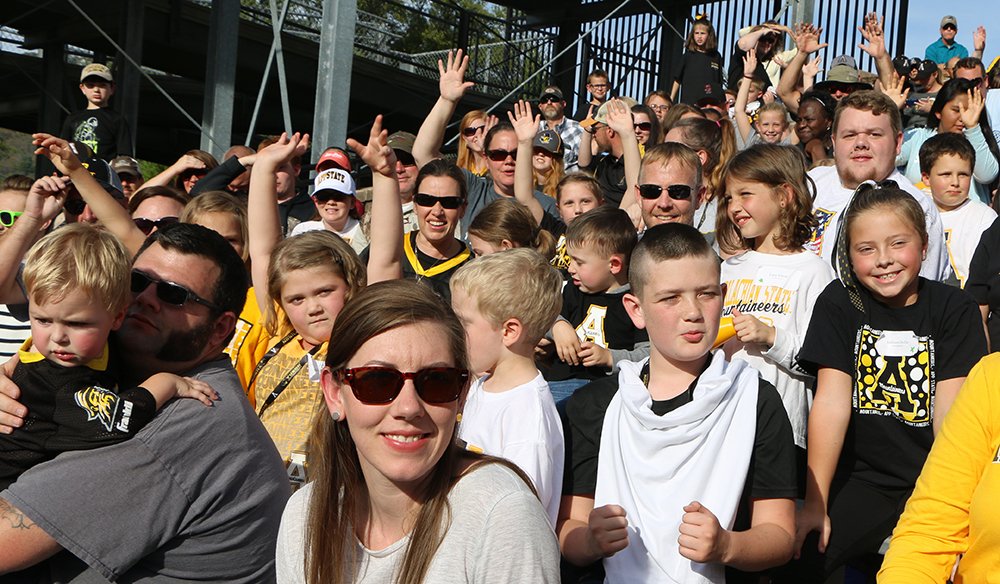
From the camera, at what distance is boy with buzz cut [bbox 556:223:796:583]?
2.35m

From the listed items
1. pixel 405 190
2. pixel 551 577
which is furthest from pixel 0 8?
pixel 551 577

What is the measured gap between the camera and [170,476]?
2117 mm

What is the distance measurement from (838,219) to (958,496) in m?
2.17

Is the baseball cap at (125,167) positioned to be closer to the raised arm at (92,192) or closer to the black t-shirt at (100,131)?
the black t-shirt at (100,131)

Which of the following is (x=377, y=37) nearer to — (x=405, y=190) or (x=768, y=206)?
(x=405, y=190)

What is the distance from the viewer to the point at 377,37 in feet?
57.9

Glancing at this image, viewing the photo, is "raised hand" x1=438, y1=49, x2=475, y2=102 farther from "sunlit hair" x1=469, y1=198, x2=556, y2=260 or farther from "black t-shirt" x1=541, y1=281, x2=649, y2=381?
"black t-shirt" x1=541, y1=281, x2=649, y2=381

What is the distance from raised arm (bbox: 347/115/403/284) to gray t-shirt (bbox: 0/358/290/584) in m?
1.44

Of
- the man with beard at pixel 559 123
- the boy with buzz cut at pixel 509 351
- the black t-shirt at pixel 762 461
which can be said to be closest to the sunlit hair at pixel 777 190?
the boy with buzz cut at pixel 509 351

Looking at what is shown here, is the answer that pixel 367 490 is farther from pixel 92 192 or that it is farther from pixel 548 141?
pixel 548 141

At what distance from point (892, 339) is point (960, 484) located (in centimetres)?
102

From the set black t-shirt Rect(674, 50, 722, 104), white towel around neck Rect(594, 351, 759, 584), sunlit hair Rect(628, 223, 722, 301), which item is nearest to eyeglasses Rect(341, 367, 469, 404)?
white towel around neck Rect(594, 351, 759, 584)

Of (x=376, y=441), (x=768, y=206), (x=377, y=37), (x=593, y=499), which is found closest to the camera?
(x=376, y=441)

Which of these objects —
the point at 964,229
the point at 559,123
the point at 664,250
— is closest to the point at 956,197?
the point at 964,229
